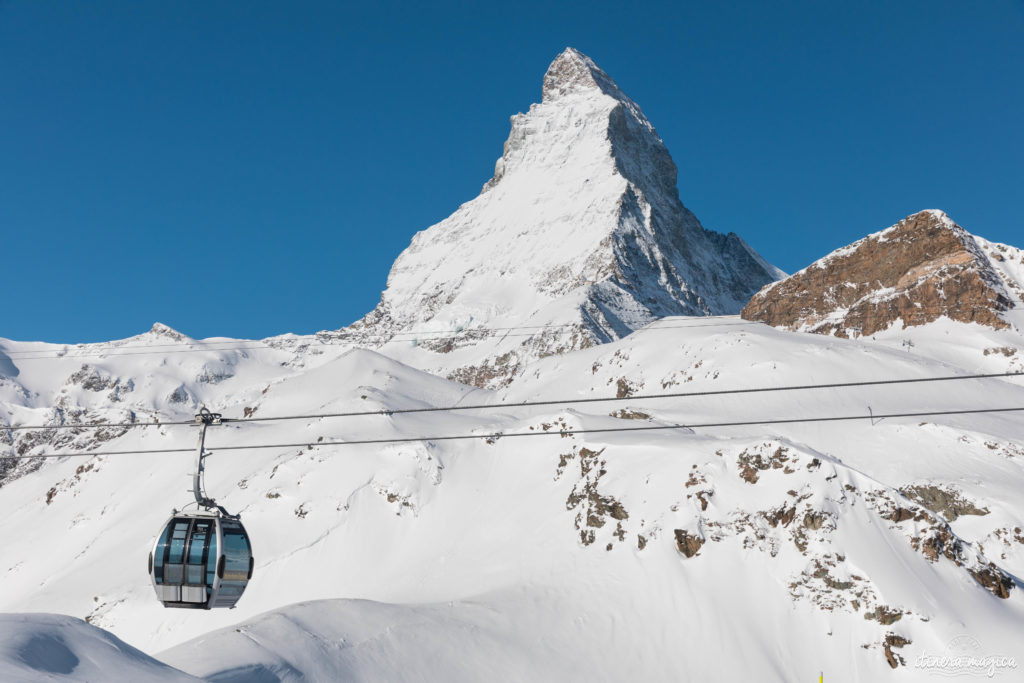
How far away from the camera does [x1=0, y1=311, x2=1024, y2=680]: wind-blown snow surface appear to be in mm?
26047

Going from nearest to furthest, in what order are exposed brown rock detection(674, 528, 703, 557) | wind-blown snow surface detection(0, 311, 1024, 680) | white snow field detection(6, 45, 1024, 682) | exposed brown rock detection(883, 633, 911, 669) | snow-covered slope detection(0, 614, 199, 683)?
1. snow-covered slope detection(0, 614, 199, 683)
2. white snow field detection(6, 45, 1024, 682)
3. exposed brown rock detection(883, 633, 911, 669)
4. wind-blown snow surface detection(0, 311, 1024, 680)
5. exposed brown rock detection(674, 528, 703, 557)

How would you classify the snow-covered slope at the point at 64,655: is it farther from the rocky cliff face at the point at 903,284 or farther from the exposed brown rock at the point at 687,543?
the rocky cliff face at the point at 903,284

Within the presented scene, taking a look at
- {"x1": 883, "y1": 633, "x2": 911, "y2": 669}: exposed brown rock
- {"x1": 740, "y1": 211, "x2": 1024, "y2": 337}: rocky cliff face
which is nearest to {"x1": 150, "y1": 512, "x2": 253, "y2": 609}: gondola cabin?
{"x1": 883, "y1": 633, "x2": 911, "y2": 669}: exposed brown rock

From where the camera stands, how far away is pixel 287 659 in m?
21.1

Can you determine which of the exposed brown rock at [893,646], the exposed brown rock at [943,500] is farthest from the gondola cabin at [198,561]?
the exposed brown rock at [943,500]

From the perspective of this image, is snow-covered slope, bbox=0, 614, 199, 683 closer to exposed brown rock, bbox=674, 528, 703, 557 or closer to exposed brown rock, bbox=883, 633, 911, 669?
exposed brown rock, bbox=674, 528, 703, 557

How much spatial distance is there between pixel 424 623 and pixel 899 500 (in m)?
18.4

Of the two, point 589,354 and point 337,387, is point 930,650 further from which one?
point 337,387

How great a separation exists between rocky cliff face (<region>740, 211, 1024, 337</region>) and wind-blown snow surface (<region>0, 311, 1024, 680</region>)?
7510 mm

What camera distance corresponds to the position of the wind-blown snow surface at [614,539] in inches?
1025

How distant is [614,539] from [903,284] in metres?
61.4

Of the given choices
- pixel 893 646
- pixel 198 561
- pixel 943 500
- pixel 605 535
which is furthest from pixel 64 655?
pixel 943 500

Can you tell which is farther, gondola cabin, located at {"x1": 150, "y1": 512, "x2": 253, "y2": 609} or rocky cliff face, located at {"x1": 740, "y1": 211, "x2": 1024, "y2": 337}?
rocky cliff face, located at {"x1": 740, "y1": 211, "x2": 1024, "y2": 337}

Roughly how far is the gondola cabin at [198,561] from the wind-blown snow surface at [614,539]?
236cm
